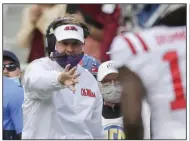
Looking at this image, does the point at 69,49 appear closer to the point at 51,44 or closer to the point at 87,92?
the point at 51,44

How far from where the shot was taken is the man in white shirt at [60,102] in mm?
5105

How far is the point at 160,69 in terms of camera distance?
161 inches

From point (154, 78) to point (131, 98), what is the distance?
0.50 feet

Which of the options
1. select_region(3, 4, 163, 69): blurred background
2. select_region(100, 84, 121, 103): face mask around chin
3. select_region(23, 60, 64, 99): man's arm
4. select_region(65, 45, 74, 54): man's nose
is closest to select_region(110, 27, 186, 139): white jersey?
select_region(23, 60, 64, 99): man's arm

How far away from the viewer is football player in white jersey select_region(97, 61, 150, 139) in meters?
5.93

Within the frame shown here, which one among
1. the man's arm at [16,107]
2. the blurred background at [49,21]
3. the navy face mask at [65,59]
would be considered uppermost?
the blurred background at [49,21]

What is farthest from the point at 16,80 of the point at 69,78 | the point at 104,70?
the point at 69,78

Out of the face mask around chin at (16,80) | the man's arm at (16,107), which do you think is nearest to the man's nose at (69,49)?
the man's arm at (16,107)

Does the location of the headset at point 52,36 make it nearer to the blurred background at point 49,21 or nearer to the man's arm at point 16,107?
the man's arm at point 16,107

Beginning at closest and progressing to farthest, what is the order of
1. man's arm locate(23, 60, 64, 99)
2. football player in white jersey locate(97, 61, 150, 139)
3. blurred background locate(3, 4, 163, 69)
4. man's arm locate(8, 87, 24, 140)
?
man's arm locate(23, 60, 64, 99)
football player in white jersey locate(97, 61, 150, 139)
man's arm locate(8, 87, 24, 140)
blurred background locate(3, 4, 163, 69)

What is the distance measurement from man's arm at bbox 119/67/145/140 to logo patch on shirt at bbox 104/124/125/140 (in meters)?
1.64

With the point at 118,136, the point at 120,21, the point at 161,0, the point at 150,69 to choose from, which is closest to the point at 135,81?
the point at 150,69

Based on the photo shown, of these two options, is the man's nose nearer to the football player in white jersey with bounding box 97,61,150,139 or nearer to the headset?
the headset

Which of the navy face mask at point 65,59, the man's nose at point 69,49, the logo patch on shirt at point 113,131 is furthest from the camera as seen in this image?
the logo patch on shirt at point 113,131
